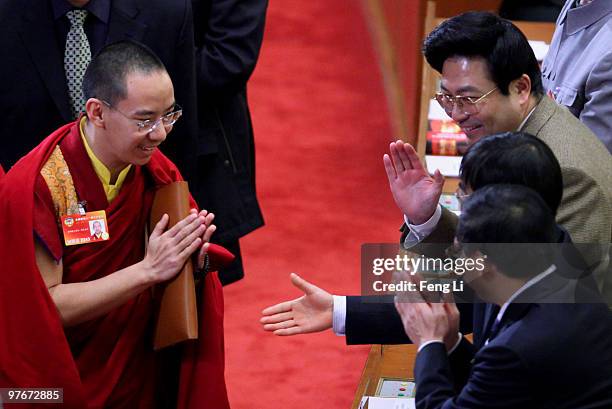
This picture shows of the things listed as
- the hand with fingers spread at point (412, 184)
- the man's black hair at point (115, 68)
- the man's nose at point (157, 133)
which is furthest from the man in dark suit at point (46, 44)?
the hand with fingers spread at point (412, 184)

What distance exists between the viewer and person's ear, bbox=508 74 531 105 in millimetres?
2531

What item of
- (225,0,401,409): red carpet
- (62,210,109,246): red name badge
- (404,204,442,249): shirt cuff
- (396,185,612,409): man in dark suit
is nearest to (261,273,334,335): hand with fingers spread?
(404,204,442,249): shirt cuff

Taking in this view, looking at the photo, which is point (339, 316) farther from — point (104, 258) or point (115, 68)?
point (115, 68)

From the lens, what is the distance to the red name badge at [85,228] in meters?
2.38

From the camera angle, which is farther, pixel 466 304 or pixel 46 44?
pixel 46 44

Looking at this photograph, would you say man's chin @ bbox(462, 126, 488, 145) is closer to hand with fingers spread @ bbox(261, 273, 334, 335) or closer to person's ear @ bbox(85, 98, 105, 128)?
hand with fingers spread @ bbox(261, 273, 334, 335)

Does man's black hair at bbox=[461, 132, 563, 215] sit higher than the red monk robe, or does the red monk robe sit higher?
man's black hair at bbox=[461, 132, 563, 215]

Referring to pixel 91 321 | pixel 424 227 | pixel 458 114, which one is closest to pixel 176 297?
pixel 91 321

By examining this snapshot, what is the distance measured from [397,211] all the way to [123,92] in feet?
9.17

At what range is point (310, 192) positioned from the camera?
515 cm

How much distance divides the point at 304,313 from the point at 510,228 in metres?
0.76

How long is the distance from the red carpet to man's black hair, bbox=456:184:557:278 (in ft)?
Result: 5.86

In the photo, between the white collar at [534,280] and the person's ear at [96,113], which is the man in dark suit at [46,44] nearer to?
the person's ear at [96,113]

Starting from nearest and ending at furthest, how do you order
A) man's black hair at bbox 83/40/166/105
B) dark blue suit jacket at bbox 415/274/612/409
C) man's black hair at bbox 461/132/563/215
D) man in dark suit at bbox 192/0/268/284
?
dark blue suit jacket at bbox 415/274/612/409, man's black hair at bbox 461/132/563/215, man's black hair at bbox 83/40/166/105, man in dark suit at bbox 192/0/268/284
